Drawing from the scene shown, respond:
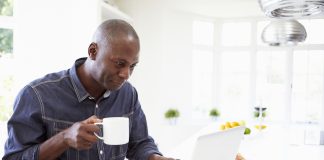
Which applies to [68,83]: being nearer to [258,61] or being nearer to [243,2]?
[243,2]

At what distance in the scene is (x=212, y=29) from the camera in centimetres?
498

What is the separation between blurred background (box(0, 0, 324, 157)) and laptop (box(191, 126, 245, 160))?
2.47 metres

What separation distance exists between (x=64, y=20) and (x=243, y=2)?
252 centimetres

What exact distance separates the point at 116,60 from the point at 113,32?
0.10m

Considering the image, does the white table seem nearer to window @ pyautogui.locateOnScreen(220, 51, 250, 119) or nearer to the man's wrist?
the man's wrist

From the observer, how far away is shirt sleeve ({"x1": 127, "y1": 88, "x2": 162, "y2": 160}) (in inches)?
47.5

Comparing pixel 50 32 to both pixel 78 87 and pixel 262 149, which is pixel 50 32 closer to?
pixel 78 87

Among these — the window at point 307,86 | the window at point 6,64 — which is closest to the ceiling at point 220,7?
the window at point 307,86

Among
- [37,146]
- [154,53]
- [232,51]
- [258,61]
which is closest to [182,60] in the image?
[154,53]

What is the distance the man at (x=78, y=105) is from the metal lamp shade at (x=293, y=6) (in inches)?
28.9

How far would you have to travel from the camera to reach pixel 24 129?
945 millimetres

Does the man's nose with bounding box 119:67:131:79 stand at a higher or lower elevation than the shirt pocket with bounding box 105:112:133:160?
higher

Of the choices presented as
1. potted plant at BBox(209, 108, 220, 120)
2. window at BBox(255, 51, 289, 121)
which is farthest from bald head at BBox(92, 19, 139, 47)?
window at BBox(255, 51, 289, 121)

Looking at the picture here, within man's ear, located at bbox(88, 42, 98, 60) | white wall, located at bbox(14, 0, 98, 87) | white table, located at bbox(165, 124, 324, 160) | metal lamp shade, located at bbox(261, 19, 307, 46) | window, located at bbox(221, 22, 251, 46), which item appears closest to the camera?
man's ear, located at bbox(88, 42, 98, 60)
